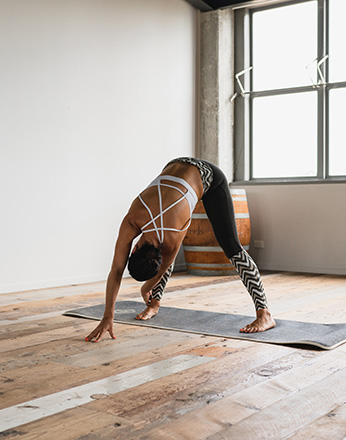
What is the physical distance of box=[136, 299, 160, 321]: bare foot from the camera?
2.97m

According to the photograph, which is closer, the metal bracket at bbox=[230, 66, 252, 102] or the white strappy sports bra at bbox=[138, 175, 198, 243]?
the white strappy sports bra at bbox=[138, 175, 198, 243]

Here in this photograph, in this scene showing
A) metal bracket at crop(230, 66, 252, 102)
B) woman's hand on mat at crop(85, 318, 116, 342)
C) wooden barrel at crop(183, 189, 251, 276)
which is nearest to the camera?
woman's hand on mat at crop(85, 318, 116, 342)

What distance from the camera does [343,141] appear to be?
5.30 m

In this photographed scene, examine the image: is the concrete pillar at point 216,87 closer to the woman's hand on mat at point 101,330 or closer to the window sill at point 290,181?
the window sill at point 290,181

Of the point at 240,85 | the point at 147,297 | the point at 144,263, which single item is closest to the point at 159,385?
the point at 144,263

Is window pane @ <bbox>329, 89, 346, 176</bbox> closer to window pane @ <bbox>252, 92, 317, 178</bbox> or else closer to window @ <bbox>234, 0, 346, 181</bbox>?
window @ <bbox>234, 0, 346, 181</bbox>

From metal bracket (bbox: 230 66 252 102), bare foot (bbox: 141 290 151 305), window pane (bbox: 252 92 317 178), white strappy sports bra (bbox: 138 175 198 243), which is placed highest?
metal bracket (bbox: 230 66 252 102)

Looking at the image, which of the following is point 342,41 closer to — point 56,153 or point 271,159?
point 271,159

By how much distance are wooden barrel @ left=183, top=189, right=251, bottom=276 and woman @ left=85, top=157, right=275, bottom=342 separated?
6.88 ft

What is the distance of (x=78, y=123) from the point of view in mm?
4434

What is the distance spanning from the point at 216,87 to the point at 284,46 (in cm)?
79

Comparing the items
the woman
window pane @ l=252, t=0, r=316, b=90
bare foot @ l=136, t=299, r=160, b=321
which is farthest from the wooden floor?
window pane @ l=252, t=0, r=316, b=90

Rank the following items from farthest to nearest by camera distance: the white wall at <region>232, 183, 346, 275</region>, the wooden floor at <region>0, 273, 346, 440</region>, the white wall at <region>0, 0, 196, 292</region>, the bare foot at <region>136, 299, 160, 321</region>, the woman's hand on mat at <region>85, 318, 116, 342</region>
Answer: the white wall at <region>232, 183, 346, 275</region> → the white wall at <region>0, 0, 196, 292</region> → the bare foot at <region>136, 299, 160, 321</region> → the woman's hand on mat at <region>85, 318, 116, 342</region> → the wooden floor at <region>0, 273, 346, 440</region>

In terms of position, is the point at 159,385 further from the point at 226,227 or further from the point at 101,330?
the point at 226,227
